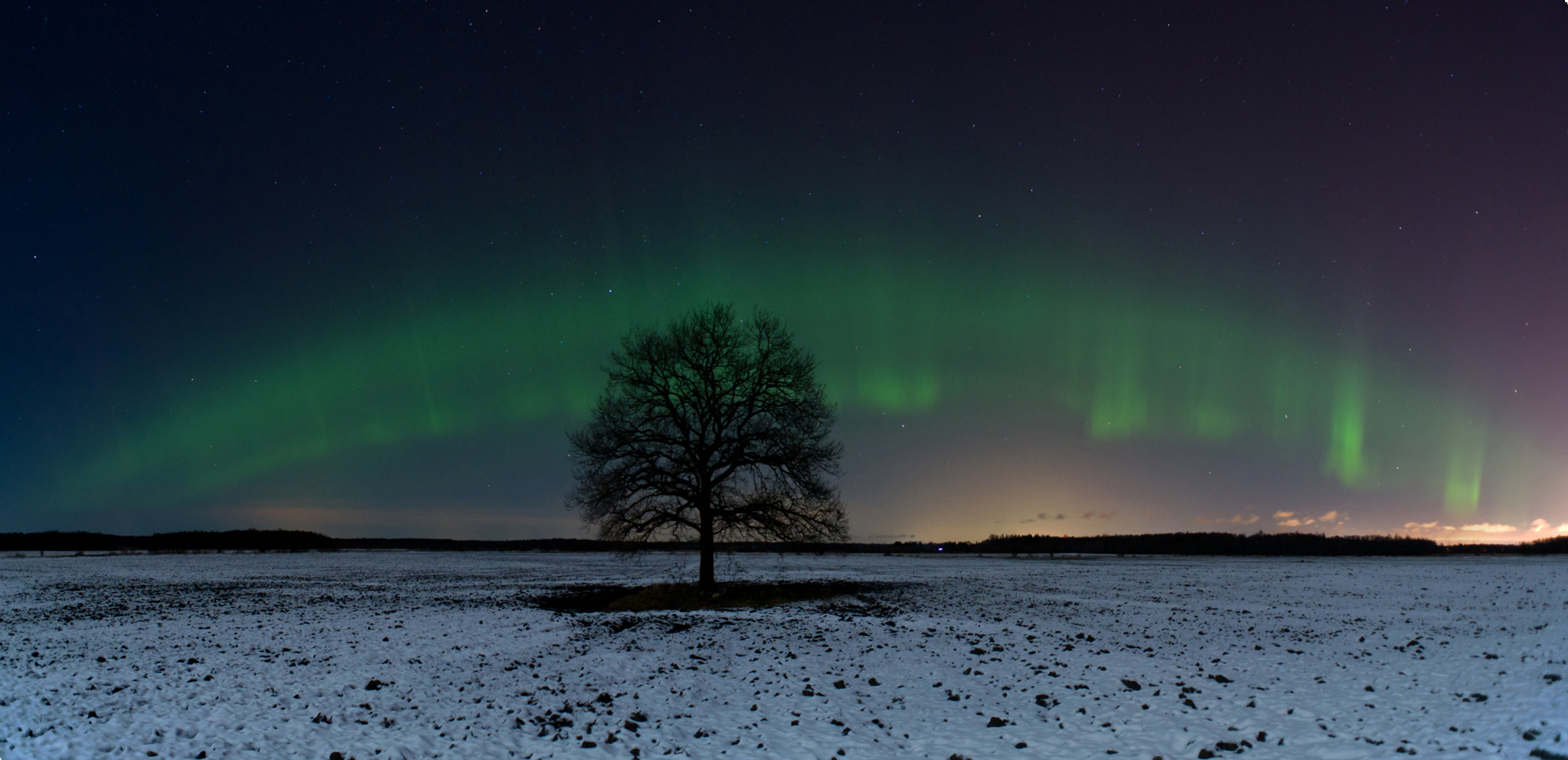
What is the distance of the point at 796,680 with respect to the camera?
14695mm

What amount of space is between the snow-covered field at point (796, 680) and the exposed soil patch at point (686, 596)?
8.47 ft

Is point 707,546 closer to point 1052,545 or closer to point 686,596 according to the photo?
point 686,596

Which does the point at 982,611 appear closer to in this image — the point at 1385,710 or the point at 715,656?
the point at 715,656

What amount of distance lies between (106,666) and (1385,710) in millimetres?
25080

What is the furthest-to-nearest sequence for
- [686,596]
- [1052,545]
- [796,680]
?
[1052,545], [686,596], [796,680]

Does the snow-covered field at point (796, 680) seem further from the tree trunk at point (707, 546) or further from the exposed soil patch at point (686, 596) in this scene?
the tree trunk at point (707, 546)

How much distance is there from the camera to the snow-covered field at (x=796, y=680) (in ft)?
34.7

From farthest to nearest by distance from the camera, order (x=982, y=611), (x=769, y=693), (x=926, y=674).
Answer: (x=982, y=611) → (x=926, y=674) → (x=769, y=693)

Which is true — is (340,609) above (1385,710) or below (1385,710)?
below

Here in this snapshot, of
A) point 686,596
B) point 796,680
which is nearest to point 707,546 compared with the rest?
point 686,596

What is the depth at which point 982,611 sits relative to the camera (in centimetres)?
2619

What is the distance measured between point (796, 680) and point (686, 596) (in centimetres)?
1704

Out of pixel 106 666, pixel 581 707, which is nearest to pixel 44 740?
pixel 106 666

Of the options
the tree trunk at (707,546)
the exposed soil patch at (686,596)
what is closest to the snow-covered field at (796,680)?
the exposed soil patch at (686,596)
